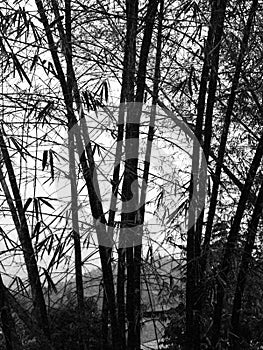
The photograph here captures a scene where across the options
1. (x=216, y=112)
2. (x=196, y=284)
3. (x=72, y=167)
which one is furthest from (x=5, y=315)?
(x=216, y=112)

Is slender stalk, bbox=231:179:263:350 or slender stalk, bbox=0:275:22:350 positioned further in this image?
slender stalk, bbox=231:179:263:350

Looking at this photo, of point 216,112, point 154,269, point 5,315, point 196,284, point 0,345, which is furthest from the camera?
point 216,112

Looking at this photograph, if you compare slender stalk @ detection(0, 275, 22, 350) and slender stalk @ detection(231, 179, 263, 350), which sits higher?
slender stalk @ detection(231, 179, 263, 350)

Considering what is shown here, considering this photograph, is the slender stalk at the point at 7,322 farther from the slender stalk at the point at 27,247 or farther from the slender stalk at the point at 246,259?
the slender stalk at the point at 246,259

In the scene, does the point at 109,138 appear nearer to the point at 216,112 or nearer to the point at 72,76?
the point at 72,76

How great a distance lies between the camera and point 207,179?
2.21 meters

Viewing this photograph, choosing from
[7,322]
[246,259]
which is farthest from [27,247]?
[246,259]

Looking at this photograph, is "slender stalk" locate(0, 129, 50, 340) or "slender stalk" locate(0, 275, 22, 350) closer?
"slender stalk" locate(0, 275, 22, 350)

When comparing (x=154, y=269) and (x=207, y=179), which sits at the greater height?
(x=207, y=179)

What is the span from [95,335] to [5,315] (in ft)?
2.49

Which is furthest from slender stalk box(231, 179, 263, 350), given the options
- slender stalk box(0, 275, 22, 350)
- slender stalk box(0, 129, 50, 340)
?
slender stalk box(0, 275, 22, 350)

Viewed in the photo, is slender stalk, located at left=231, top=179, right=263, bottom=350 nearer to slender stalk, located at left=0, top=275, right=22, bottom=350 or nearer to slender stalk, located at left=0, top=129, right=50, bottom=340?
slender stalk, located at left=0, top=129, right=50, bottom=340

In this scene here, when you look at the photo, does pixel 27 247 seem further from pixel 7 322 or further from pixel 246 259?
pixel 246 259

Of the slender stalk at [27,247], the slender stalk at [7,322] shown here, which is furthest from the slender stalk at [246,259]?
the slender stalk at [7,322]
